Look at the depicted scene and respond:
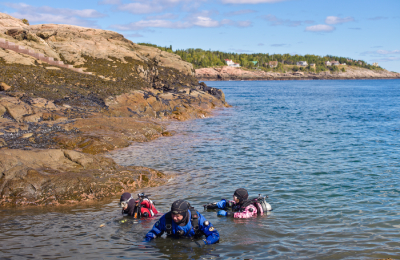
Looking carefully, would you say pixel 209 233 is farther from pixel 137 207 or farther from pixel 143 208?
pixel 137 207

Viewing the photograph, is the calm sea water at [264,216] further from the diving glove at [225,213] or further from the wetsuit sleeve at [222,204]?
the wetsuit sleeve at [222,204]

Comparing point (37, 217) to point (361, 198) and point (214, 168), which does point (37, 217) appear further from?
point (361, 198)

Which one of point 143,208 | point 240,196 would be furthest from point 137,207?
point 240,196

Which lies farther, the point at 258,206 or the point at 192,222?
the point at 258,206

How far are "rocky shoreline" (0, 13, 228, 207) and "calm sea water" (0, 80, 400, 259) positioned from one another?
1.10 m

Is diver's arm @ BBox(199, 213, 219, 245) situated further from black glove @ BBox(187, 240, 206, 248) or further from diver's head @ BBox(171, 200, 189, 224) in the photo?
diver's head @ BBox(171, 200, 189, 224)

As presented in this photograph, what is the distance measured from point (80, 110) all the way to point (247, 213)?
1886cm

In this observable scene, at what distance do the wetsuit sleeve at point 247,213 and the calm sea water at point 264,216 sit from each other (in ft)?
0.76

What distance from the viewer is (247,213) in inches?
416

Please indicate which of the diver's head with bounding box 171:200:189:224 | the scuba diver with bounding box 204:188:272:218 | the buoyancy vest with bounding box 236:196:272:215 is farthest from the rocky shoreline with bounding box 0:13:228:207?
the diver's head with bounding box 171:200:189:224

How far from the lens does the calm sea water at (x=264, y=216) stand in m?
8.23

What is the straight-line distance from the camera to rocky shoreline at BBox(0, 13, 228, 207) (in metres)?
12.3

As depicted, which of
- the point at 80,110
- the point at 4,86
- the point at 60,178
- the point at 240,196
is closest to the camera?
the point at 240,196

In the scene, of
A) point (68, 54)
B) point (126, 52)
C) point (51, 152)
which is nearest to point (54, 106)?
point (51, 152)
